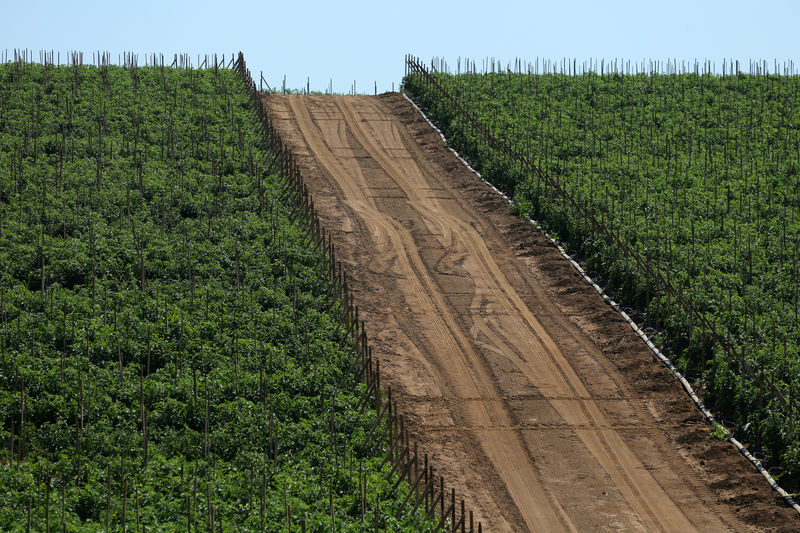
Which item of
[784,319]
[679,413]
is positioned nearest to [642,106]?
[784,319]

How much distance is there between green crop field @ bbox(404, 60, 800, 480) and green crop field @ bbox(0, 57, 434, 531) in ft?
23.5

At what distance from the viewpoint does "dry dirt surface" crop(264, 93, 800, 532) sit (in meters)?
17.0

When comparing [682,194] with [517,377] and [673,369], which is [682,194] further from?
[517,377]

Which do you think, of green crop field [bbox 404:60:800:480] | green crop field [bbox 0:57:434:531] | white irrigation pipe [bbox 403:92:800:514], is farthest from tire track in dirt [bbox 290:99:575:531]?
green crop field [bbox 404:60:800:480]

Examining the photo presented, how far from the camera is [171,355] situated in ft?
63.3

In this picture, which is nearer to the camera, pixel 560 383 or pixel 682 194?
pixel 560 383

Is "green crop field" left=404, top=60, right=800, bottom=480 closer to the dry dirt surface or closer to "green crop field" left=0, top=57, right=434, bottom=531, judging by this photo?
the dry dirt surface

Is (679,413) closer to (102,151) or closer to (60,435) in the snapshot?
(60,435)

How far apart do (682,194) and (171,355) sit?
1738 centimetres

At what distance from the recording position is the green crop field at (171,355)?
49.6 ft

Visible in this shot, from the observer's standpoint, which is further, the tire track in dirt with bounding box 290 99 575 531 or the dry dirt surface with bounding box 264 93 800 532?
the dry dirt surface with bounding box 264 93 800 532

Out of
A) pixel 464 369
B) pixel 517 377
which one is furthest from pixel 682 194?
pixel 464 369

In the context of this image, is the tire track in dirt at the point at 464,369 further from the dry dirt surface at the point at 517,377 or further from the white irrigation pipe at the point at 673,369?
the white irrigation pipe at the point at 673,369

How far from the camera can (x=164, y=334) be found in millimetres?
20000
